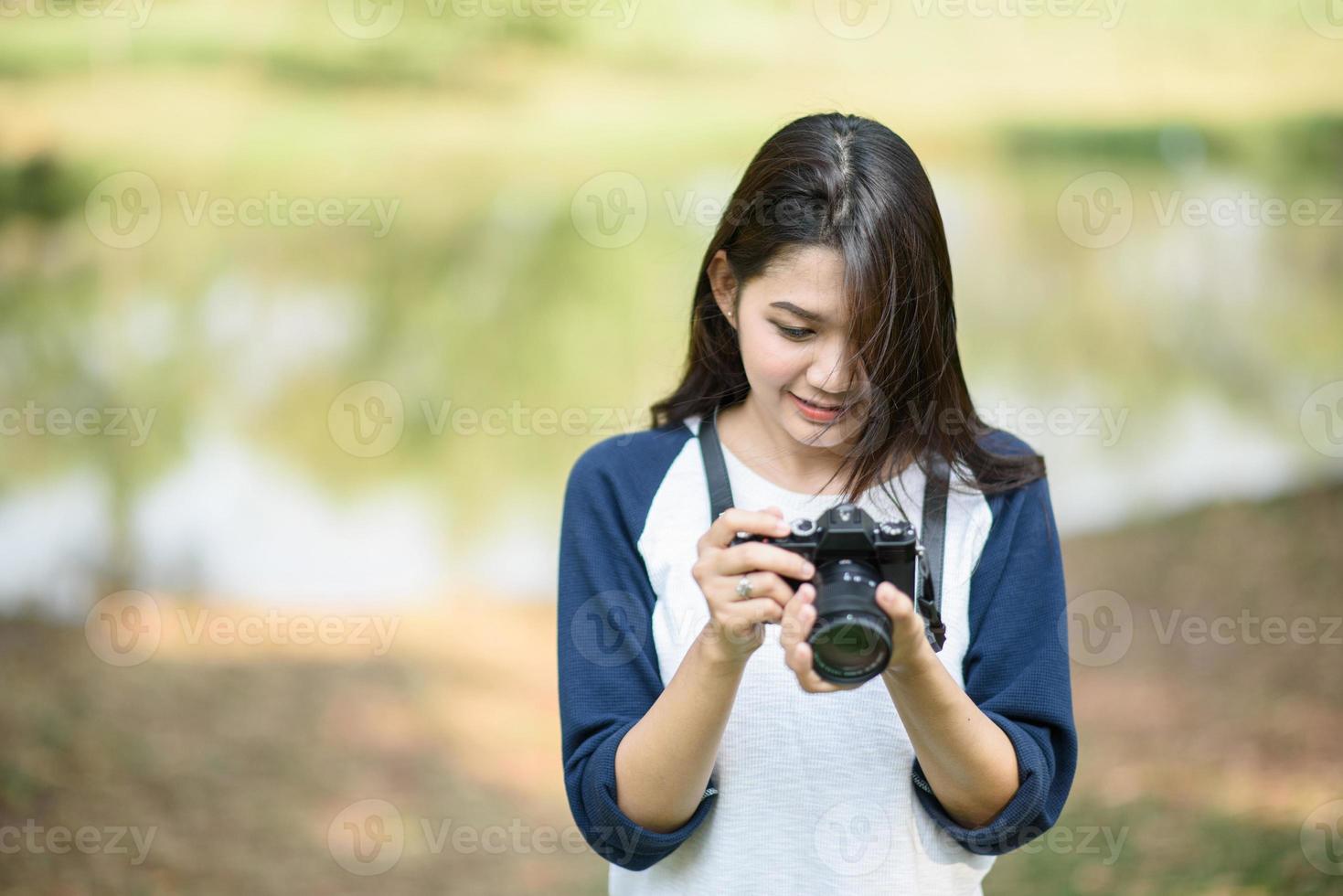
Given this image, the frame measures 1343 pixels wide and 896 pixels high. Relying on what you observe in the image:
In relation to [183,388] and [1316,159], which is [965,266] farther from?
[183,388]

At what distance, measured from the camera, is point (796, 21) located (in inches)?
177

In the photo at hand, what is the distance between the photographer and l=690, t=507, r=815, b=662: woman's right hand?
1.17m

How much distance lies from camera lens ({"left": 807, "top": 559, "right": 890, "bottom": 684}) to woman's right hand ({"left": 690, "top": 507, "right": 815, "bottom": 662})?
0.06m

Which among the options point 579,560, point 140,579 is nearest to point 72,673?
point 140,579

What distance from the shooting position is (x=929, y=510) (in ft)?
4.51

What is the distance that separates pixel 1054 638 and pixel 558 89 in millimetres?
3631
